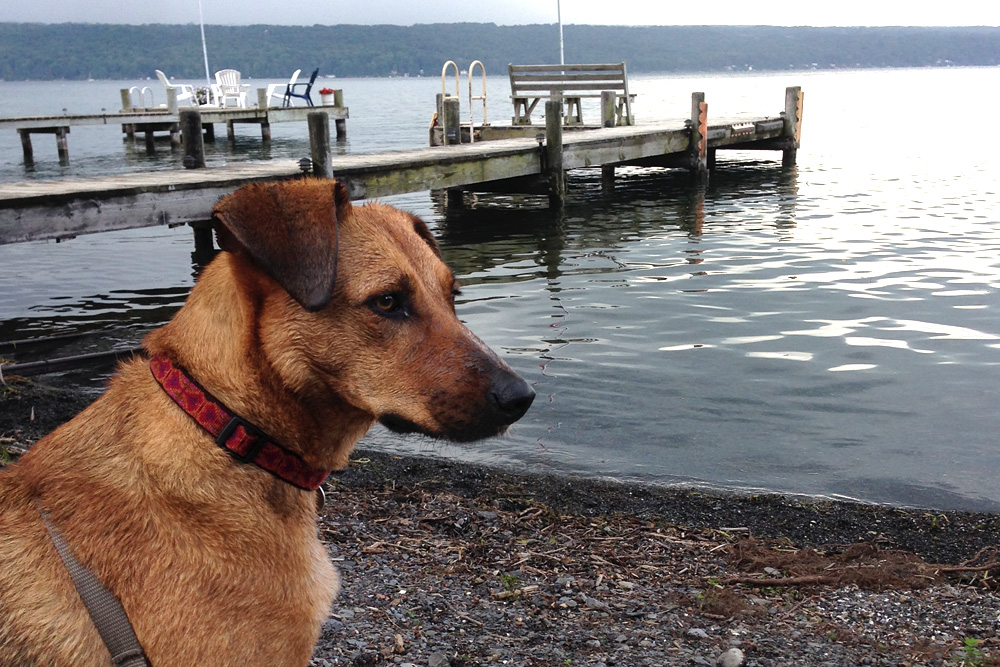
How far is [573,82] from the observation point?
25.6m

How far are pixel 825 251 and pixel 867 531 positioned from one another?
10.8m

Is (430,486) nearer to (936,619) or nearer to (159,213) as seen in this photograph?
(936,619)

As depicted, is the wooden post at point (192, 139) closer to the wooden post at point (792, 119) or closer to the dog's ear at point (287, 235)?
the dog's ear at point (287, 235)

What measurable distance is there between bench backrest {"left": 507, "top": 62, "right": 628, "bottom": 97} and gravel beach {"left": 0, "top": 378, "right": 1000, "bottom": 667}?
776 inches

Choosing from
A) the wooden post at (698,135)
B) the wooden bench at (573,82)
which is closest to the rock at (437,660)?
the wooden post at (698,135)

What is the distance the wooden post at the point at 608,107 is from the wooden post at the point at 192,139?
12996 millimetres

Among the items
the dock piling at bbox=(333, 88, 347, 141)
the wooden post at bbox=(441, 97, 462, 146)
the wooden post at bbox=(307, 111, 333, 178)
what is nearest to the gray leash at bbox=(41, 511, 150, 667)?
the wooden post at bbox=(307, 111, 333, 178)

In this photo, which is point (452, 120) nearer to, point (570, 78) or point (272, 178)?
point (570, 78)

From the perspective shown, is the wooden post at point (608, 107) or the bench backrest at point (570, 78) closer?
the wooden post at point (608, 107)

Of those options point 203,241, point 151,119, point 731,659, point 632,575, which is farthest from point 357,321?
point 151,119

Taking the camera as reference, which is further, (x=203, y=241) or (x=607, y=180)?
(x=607, y=180)

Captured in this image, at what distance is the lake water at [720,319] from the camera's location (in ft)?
26.2

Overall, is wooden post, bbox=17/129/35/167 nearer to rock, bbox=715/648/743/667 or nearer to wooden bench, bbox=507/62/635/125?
wooden bench, bbox=507/62/635/125

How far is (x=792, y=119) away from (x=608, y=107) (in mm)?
6764
